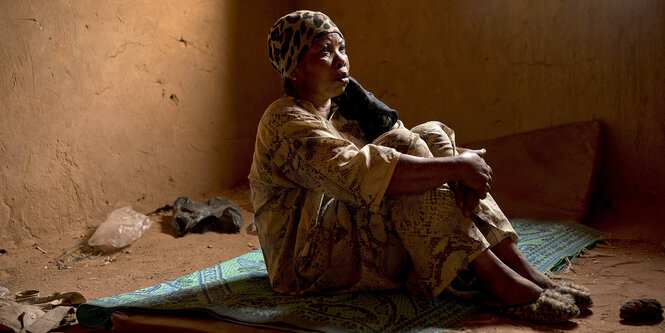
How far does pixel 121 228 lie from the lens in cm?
374

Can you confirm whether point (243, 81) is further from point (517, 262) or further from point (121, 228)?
point (517, 262)

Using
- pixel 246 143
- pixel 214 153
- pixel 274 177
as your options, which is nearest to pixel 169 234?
pixel 214 153

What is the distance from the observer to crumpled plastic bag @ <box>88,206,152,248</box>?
3627mm

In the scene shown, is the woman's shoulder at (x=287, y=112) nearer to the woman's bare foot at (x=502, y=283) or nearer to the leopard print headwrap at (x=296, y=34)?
the leopard print headwrap at (x=296, y=34)

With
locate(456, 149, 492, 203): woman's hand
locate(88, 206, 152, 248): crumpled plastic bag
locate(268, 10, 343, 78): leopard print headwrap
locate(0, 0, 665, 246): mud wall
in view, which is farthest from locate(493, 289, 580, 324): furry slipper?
locate(88, 206, 152, 248): crumpled plastic bag

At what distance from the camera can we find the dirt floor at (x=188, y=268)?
6.96 feet

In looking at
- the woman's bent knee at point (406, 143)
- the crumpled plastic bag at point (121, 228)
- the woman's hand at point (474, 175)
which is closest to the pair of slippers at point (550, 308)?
the woman's hand at point (474, 175)

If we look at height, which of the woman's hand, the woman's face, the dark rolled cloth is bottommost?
the woman's hand

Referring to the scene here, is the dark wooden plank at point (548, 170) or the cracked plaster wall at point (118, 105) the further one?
the dark wooden plank at point (548, 170)

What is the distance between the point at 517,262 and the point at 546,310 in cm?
23

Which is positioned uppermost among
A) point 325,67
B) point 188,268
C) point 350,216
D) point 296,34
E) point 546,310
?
point 296,34

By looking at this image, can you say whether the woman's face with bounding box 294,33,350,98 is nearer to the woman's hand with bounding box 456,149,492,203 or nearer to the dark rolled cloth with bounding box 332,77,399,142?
the dark rolled cloth with bounding box 332,77,399,142

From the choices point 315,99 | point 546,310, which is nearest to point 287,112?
point 315,99

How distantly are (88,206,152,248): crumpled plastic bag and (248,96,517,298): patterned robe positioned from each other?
5.62ft
